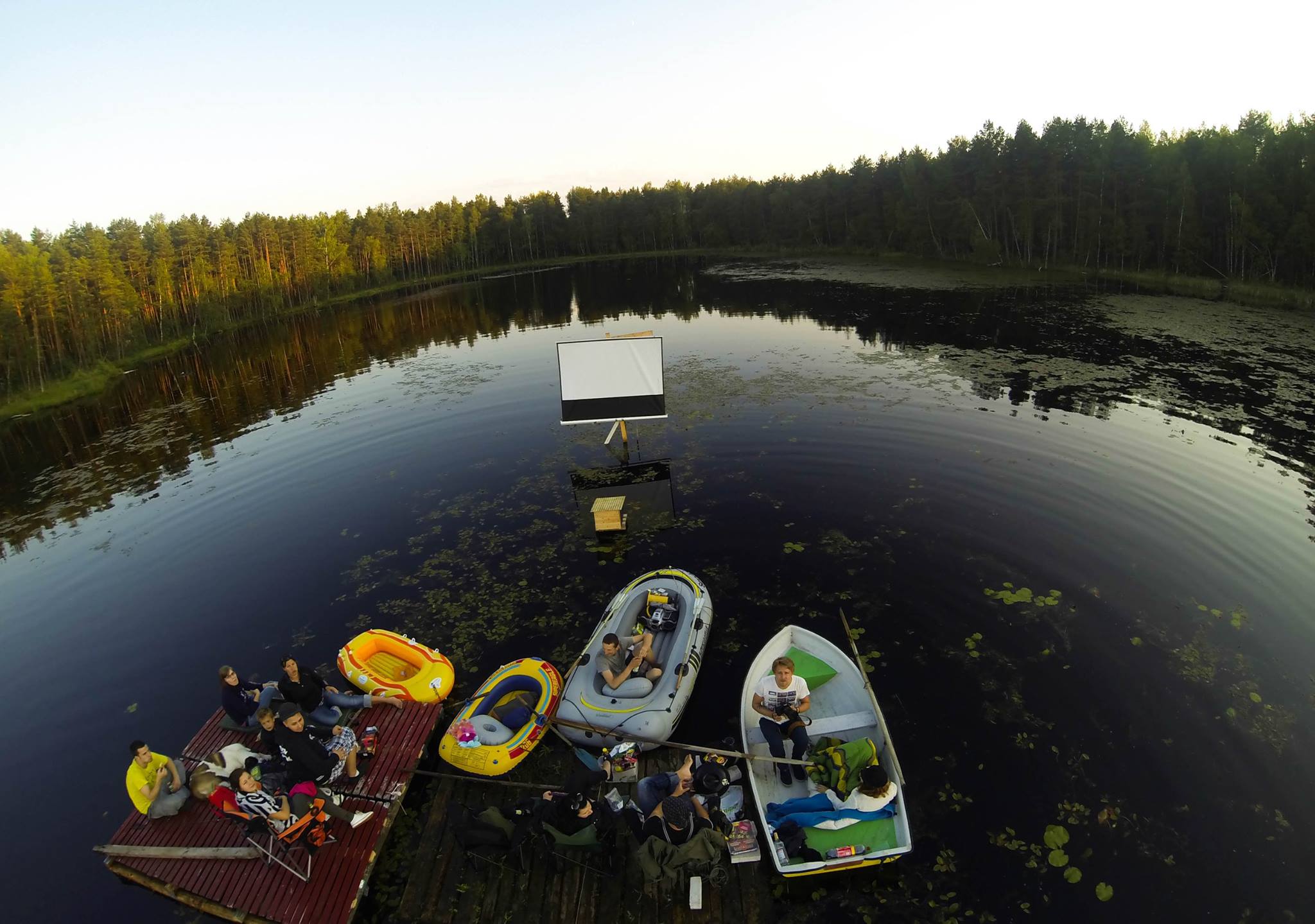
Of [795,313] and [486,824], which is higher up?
[795,313]

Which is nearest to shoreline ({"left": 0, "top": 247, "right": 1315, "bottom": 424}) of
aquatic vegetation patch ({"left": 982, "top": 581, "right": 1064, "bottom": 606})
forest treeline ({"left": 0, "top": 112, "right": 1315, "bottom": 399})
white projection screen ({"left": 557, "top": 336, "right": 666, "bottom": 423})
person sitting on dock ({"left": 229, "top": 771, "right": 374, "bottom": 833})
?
forest treeline ({"left": 0, "top": 112, "right": 1315, "bottom": 399})

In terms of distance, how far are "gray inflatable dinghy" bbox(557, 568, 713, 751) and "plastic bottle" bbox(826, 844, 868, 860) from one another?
362 centimetres

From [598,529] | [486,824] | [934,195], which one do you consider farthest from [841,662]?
[934,195]

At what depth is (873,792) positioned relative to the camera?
9.70 meters

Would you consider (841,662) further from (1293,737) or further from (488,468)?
(488,468)

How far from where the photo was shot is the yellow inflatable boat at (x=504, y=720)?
11.6 metres

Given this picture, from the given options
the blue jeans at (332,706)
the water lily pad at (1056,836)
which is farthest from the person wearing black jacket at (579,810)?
the water lily pad at (1056,836)

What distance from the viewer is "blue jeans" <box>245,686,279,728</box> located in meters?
12.9

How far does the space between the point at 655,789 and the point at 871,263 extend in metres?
102

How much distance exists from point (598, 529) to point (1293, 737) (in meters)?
16.5

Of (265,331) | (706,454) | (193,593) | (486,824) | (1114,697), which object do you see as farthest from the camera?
(265,331)

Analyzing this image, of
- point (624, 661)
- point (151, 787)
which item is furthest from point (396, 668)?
point (624, 661)

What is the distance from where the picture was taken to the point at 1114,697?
12.9m

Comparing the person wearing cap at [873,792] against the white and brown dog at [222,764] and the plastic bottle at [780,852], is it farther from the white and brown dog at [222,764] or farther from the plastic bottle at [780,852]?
the white and brown dog at [222,764]
